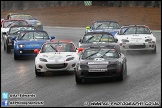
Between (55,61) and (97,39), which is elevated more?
(97,39)

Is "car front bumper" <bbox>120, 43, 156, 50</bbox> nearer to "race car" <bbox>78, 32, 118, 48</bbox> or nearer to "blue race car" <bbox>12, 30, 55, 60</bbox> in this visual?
"race car" <bbox>78, 32, 118, 48</bbox>

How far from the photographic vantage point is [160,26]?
151 feet

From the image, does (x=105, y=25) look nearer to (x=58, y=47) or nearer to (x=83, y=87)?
(x=58, y=47)

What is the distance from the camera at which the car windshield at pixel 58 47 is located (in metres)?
19.0

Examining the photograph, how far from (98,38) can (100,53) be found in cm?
663

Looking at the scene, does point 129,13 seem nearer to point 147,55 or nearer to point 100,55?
point 147,55

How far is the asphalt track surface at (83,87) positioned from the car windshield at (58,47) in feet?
3.44

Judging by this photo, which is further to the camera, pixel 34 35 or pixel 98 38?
pixel 34 35

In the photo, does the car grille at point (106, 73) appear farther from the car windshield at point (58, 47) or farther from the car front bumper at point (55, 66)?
the car windshield at point (58, 47)

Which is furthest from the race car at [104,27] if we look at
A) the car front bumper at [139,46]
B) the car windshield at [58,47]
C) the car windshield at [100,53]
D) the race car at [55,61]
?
the car windshield at [100,53]

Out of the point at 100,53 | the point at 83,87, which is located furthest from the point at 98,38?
the point at 83,87

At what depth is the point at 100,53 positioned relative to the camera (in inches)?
662

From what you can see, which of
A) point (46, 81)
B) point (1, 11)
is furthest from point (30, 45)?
point (1, 11)

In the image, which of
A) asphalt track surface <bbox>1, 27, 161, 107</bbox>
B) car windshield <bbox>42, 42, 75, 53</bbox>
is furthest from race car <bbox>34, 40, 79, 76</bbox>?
car windshield <bbox>42, 42, 75, 53</bbox>
